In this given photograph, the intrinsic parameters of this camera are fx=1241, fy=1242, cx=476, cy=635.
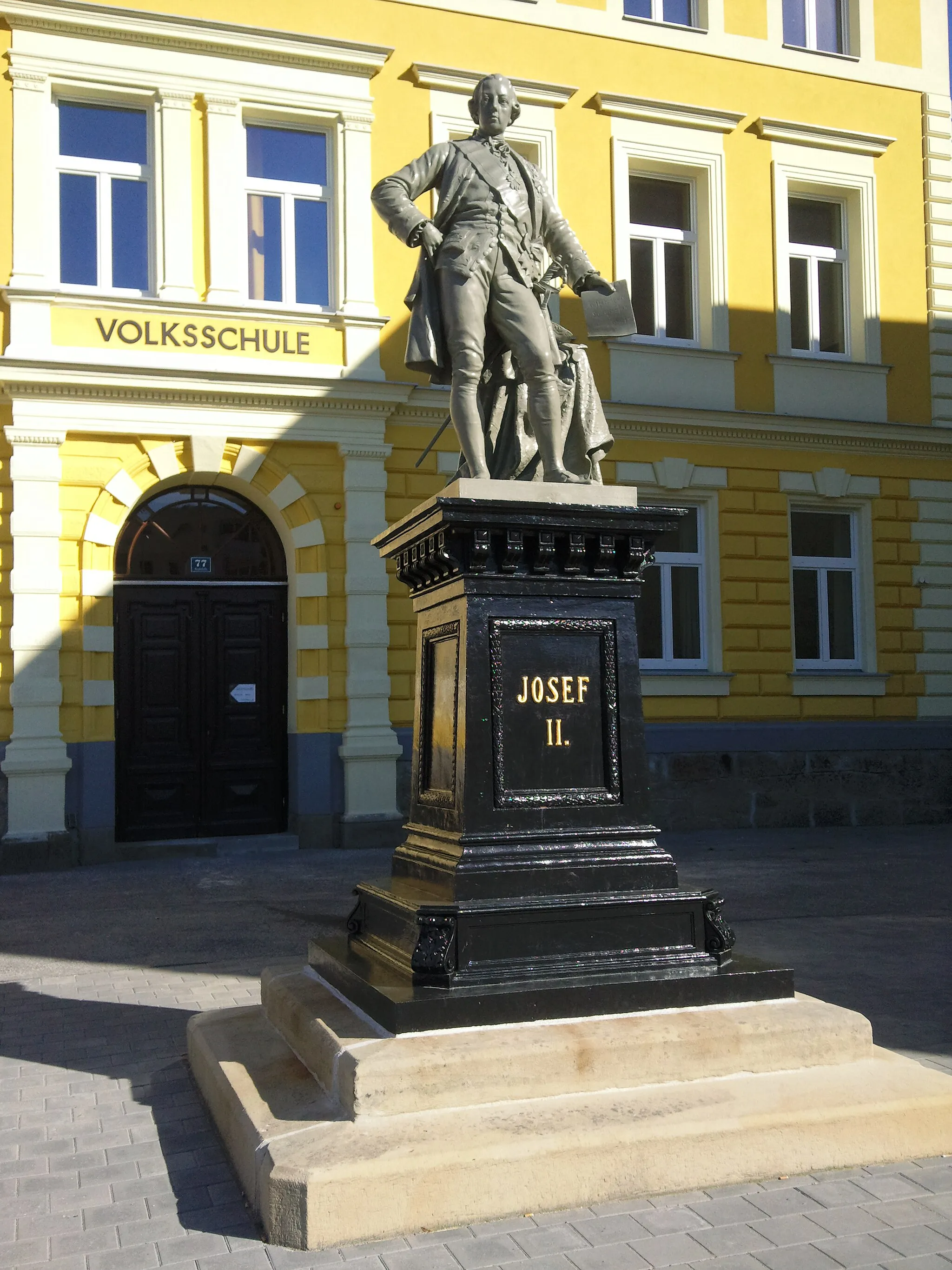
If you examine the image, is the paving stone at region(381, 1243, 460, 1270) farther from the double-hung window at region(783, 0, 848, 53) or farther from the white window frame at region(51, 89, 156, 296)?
the double-hung window at region(783, 0, 848, 53)

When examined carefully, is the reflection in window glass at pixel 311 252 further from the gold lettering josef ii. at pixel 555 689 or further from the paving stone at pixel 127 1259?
the paving stone at pixel 127 1259

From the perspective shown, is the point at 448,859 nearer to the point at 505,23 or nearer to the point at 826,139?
the point at 505,23

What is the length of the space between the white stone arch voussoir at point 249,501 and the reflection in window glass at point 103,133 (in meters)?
3.13

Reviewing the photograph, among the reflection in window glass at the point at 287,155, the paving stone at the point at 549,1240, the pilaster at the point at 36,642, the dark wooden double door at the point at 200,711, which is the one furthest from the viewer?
the reflection in window glass at the point at 287,155

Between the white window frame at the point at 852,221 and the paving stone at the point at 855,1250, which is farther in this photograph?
the white window frame at the point at 852,221

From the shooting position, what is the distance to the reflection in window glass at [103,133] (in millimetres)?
12633

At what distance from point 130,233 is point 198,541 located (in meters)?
3.23

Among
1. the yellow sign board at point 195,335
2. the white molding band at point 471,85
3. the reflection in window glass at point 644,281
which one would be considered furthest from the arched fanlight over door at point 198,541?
the reflection in window glass at point 644,281

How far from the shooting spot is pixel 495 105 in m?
4.94

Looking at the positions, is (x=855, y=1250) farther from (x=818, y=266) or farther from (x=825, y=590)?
(x=818, y=266)

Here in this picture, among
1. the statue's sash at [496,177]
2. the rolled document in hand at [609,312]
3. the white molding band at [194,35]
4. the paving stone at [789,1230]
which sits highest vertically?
the white molding band at [194,35]

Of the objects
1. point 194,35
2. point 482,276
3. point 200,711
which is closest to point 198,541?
point 200,711

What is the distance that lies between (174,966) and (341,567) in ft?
22.1

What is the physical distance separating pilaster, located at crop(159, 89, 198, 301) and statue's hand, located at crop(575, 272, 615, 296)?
839 centimetres
